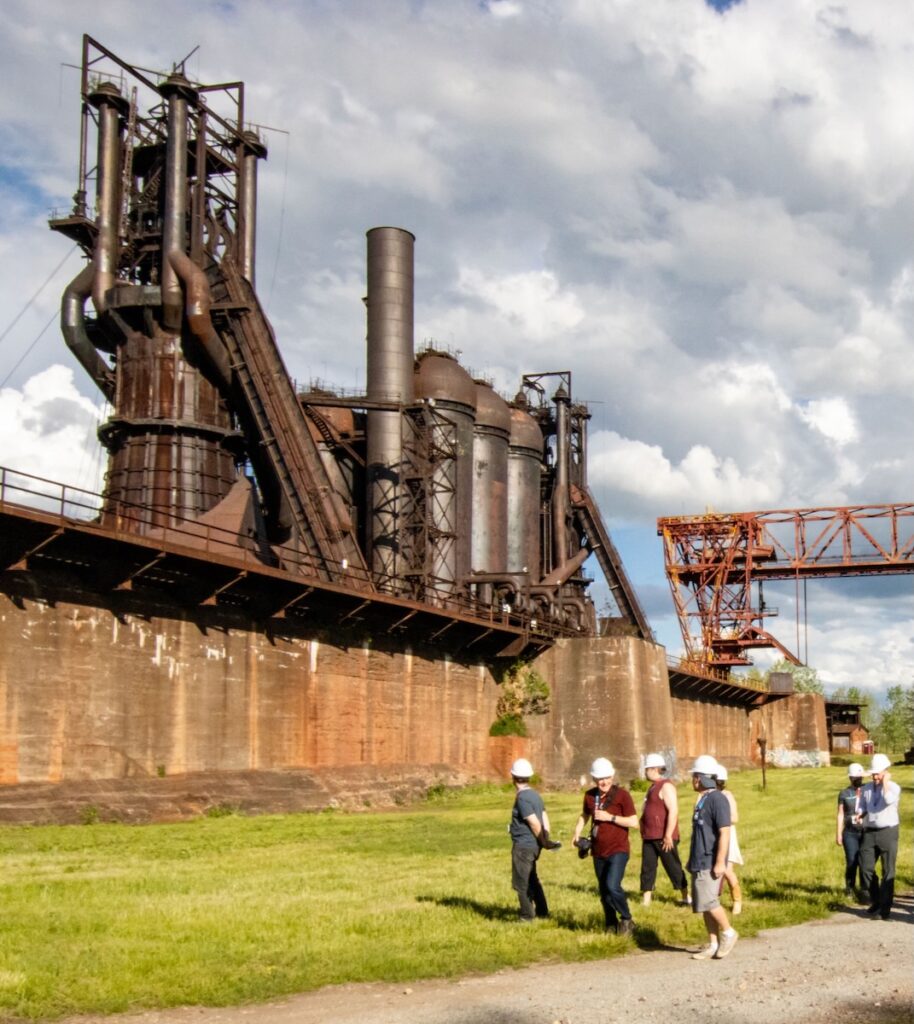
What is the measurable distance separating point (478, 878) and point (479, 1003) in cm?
695

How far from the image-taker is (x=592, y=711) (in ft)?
145

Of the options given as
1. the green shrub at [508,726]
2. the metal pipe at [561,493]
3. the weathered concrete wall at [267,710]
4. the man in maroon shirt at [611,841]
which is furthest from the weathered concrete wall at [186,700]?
the metal pipe at [561,493]

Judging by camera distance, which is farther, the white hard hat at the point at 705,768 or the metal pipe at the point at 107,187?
the metal pipe at the point at 107,187

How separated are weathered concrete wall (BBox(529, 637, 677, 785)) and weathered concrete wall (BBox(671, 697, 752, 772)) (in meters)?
16.9

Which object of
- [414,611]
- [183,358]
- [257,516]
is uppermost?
[183,358]

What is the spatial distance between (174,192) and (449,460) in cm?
1423

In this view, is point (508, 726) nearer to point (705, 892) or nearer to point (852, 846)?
point (852, 846)

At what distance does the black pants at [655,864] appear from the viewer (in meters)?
13.9

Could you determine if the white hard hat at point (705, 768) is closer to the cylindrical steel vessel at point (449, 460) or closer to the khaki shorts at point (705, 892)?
the khaki shorts at point (705, 892)

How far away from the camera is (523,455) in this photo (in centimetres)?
5822

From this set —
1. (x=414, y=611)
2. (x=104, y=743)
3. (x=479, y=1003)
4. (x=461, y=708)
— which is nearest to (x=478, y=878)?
(x=479, y=1003)

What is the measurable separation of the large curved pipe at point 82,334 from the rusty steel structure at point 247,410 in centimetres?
6

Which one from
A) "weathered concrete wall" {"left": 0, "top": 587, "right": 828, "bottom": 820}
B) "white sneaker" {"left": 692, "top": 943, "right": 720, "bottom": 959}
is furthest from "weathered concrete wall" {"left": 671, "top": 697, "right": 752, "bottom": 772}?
"white sneaker" {"left": 692, "top": 943, "right": 720, "bottom": 959}

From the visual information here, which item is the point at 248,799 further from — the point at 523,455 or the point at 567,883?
the point at 523,455
